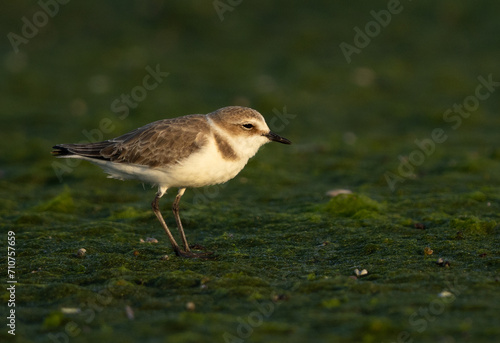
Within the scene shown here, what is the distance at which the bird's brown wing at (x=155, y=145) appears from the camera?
9.02 meters

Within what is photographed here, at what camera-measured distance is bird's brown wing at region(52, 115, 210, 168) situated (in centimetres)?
902

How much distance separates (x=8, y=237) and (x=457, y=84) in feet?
48.3

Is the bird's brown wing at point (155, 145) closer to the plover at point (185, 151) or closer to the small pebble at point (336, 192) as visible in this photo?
the plover at point (185, 151)

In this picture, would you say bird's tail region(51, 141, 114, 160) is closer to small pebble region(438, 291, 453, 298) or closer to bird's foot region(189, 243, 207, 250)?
bird's foot region(189, 243, 207, 250)

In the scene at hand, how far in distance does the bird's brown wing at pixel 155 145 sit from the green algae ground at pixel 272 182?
120cm


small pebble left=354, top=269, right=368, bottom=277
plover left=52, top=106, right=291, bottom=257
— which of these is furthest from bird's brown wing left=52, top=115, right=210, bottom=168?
small pebble left=354, top=269, right=368, bottom=277

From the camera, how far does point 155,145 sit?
9250 mm

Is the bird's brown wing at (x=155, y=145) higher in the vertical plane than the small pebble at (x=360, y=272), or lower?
higher

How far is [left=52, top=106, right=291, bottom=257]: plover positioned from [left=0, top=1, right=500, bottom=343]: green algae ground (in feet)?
3.26

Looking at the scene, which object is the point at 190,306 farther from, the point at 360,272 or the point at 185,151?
the point at 185,151

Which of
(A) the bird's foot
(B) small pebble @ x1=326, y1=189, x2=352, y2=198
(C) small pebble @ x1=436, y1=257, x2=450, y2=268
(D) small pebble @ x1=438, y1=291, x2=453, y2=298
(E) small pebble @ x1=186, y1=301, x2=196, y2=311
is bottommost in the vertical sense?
(A) the bird's foot

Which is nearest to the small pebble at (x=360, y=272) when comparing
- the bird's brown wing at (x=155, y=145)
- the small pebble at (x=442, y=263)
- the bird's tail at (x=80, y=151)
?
Result: the small pebble at (x=442, y=263)

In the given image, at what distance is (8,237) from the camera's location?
9844 millimetres

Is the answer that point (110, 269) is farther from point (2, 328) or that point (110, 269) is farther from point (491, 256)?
point (491, 256)
